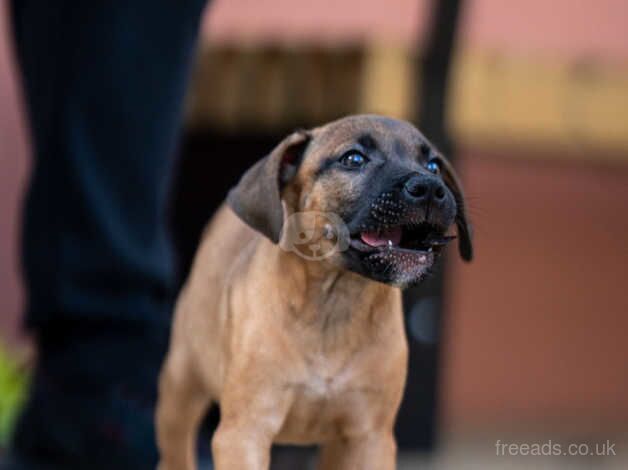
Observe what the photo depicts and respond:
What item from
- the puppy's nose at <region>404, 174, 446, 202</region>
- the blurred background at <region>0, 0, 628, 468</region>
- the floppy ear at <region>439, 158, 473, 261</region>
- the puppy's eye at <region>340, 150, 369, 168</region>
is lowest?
the blurred background at <region>0, 0, 628, 468</region>

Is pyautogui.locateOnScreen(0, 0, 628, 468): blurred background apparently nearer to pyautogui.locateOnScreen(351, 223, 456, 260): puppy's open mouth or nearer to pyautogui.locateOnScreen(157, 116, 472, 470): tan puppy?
pyautogui.locateOnScreen(157, 116, 472, 470): tan puppy

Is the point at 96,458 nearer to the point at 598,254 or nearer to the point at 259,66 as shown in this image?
the point at 259,66

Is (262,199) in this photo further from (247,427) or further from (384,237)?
(247,427)

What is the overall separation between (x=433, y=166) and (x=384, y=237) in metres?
0.20

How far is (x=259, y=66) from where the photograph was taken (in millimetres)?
4461

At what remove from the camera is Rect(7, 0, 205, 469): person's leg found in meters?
2.60

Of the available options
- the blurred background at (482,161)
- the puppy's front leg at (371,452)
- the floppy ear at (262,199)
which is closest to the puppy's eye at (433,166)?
the floppy ear at (262,199)

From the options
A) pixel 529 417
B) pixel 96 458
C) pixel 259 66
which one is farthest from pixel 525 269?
pixel 96 458

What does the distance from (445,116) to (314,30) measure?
2.10m

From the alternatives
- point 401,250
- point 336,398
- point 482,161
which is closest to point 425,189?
point 401,250

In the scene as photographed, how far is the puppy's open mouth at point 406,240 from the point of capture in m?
1.64

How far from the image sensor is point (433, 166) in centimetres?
186

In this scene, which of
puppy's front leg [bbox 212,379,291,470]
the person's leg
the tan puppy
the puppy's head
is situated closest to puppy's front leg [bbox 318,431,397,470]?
the tan puppy

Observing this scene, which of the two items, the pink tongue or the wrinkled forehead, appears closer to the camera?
the pink tongue
